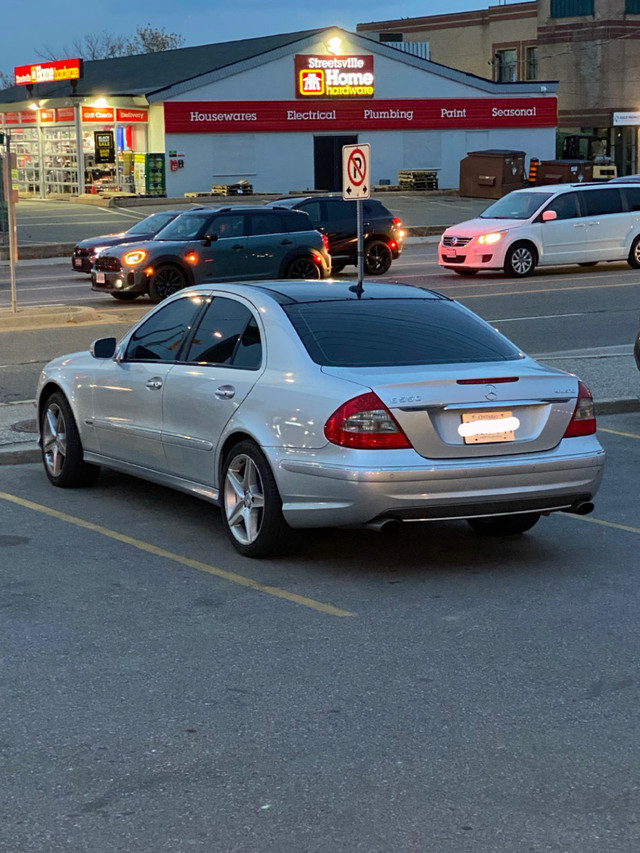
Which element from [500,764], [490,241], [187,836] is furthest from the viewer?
[490,241]

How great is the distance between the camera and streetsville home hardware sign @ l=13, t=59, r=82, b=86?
178 ft

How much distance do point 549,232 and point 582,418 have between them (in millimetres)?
20295

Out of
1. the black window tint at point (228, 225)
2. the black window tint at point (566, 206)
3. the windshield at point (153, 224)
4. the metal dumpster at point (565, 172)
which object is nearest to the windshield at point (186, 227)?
the black window tint at point (228, 225)

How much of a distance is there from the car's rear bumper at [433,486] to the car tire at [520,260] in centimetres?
1961

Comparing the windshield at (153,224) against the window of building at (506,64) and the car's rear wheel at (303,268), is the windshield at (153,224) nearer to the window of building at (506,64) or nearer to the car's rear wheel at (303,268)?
the car's rear wheel at (303,268)

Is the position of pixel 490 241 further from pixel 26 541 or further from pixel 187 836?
pixel 187 836

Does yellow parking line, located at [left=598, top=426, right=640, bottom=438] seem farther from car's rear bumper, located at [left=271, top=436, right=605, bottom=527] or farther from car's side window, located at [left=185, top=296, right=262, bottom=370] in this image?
car's side window, located at [left=185, top=296, right=262, bottom=370]

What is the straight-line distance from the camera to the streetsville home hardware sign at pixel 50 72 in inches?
2138

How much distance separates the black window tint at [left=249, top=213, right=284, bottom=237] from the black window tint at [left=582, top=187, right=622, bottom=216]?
22.3 feet

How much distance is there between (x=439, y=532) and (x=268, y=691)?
2989 mm

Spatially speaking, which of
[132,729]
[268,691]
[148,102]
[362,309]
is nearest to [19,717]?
[132,729]

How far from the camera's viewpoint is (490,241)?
86.3 feet

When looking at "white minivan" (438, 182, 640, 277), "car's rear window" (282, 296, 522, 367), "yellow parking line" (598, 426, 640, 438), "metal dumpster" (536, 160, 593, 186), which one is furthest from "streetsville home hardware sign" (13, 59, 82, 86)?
"car's rear window" (282, 296, 522, 367)

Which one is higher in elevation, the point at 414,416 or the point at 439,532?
the point at 414,416
